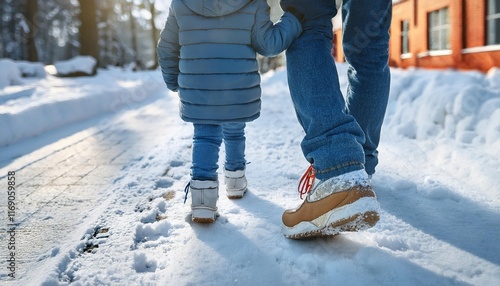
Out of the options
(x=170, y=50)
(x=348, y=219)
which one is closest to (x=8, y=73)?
(x=170, y=50)

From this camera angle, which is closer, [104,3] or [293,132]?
[293,132]

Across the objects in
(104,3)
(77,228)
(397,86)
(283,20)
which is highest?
(104,3)

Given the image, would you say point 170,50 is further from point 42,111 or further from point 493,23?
point 493,23

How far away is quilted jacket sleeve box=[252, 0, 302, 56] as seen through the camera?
1.71 m

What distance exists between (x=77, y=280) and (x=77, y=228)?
549 mm

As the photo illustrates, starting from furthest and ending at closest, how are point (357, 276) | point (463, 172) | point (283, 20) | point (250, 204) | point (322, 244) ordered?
1. point (463, 172)
2. point (250, 204)
3. point (283, 20)
4. point (322, 244)
5. point (357, 276)

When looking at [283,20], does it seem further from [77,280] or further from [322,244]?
[77,280]

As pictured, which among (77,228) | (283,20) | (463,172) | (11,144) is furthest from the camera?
(11,144)

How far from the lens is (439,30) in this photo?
11164mm

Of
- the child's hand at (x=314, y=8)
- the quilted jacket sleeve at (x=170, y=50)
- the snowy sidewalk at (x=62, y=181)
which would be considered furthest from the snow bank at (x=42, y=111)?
the child's hand at (x=314, y=8)

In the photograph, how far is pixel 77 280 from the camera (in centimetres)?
136

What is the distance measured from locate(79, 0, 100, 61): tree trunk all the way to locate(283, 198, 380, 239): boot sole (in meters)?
17.9

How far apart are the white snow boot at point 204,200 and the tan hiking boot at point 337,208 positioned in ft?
1.36

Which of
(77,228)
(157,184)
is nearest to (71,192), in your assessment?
(157,184)
